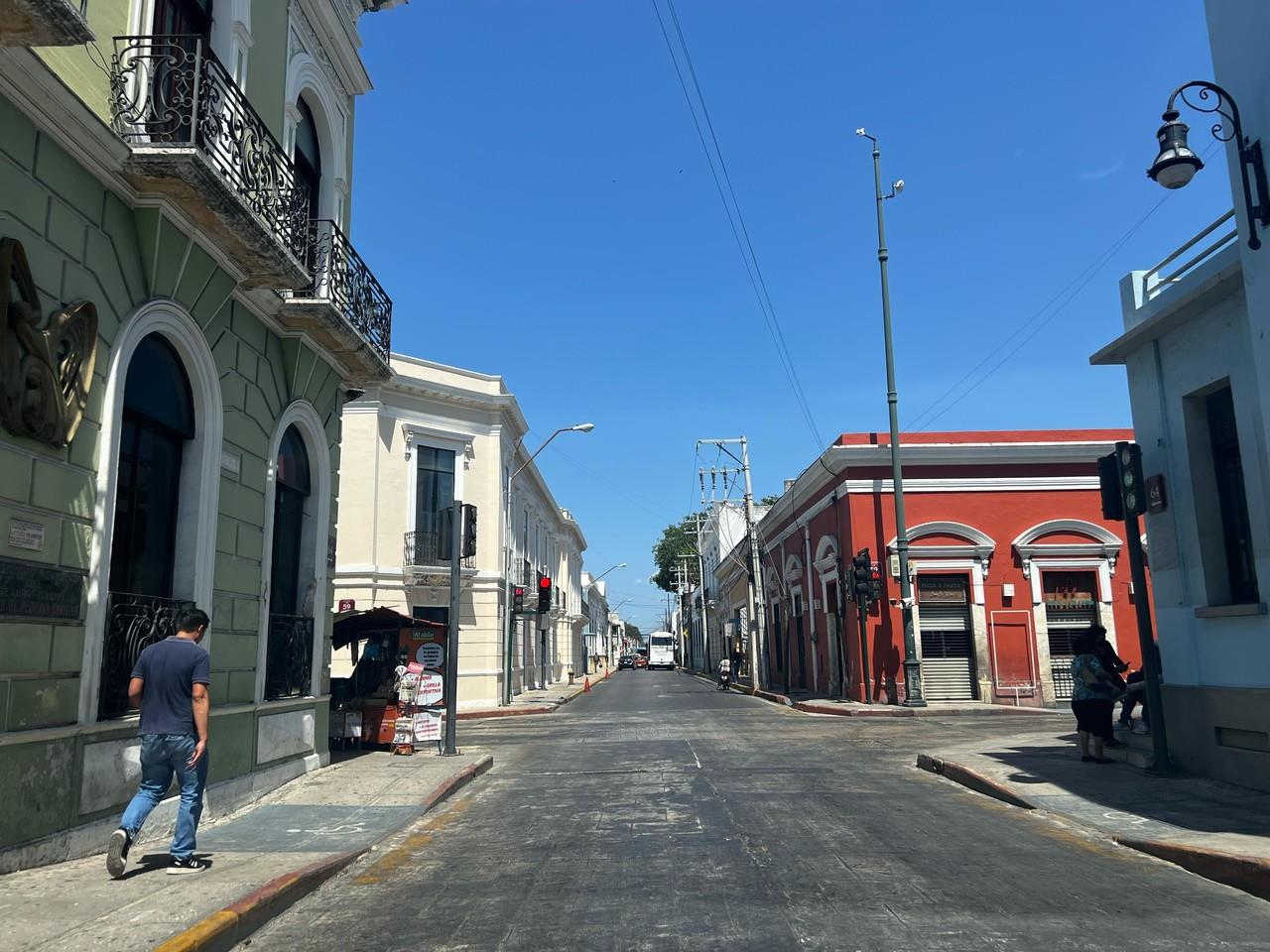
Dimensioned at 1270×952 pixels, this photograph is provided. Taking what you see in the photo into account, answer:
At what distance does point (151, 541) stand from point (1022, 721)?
55.0 ft

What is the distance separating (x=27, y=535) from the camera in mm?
6656

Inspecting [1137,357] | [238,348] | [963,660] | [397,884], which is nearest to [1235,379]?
[1137,357]

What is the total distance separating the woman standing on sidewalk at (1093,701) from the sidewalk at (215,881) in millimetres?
7836

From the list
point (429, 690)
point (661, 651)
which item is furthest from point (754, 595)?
point (661, 651)

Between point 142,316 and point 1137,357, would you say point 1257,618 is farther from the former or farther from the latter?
point 142,316

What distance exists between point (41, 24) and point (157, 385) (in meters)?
3.51

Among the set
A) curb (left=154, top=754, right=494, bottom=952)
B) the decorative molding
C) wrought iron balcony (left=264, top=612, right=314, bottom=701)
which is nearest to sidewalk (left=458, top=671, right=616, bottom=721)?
wrought iron balcony (left=264, top=612, right=314, bottom=701)

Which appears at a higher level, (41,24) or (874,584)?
(41,24)

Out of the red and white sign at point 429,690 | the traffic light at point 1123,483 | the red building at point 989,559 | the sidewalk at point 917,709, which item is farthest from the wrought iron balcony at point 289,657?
the red building at point 989,559

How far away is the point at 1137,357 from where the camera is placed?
39.3ft

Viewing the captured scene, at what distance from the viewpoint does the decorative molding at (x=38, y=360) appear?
6.43m

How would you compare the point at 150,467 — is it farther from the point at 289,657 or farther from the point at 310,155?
the point at 310,155

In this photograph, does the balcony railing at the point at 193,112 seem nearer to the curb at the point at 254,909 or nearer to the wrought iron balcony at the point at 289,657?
the wrought iron balcony at the point at 289,657

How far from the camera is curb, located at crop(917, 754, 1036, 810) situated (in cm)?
1004
